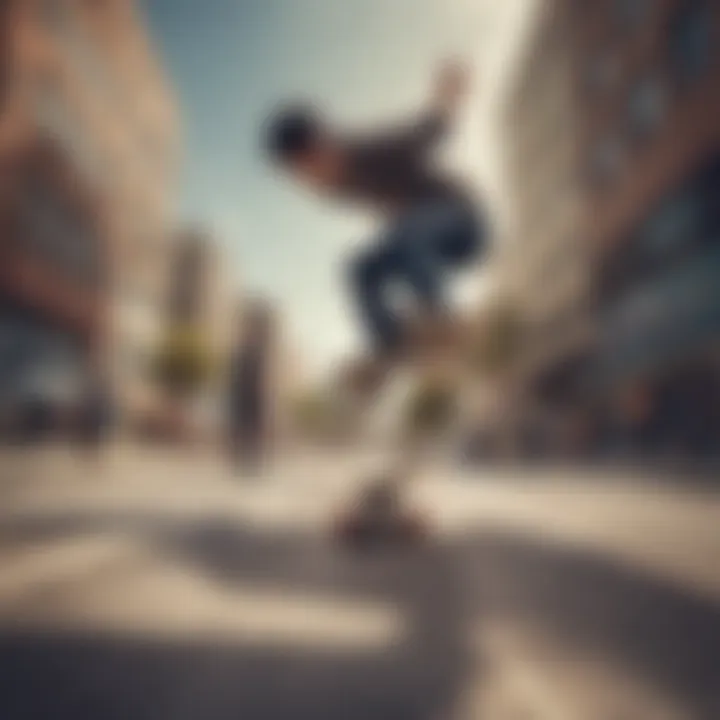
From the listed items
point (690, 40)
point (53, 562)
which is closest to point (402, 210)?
point (53, 562)

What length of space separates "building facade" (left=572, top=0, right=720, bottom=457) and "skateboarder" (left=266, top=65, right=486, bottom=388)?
1907mm

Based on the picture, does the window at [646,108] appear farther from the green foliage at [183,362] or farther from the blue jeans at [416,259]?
the green foliage at [183,362]

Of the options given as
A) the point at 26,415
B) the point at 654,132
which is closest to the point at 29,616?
the point at 26,415

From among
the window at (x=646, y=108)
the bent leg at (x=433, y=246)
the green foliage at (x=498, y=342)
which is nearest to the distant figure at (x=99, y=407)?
the bent leg at (x=433, y=246)

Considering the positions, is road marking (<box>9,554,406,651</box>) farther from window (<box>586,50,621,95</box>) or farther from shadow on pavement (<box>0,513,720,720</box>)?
Answer: window (<box>586,50,621,95</box>)

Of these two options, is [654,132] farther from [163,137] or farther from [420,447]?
[163,137]

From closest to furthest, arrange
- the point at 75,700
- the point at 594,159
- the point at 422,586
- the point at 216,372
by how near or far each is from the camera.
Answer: the point at 75,700 < the point at 422,586 < the point at 216,372 < the point at 594,159

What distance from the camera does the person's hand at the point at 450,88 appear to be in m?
3.21

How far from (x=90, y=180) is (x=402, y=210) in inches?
300

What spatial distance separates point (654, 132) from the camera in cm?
884

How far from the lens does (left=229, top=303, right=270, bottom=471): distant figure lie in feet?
11.7

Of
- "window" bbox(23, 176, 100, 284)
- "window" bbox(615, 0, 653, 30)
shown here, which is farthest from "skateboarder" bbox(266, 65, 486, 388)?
"window" bbox(615, 0, 653, 30)

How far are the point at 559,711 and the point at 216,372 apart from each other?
8.15 ft

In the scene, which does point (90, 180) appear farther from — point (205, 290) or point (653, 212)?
point (653, 212)
